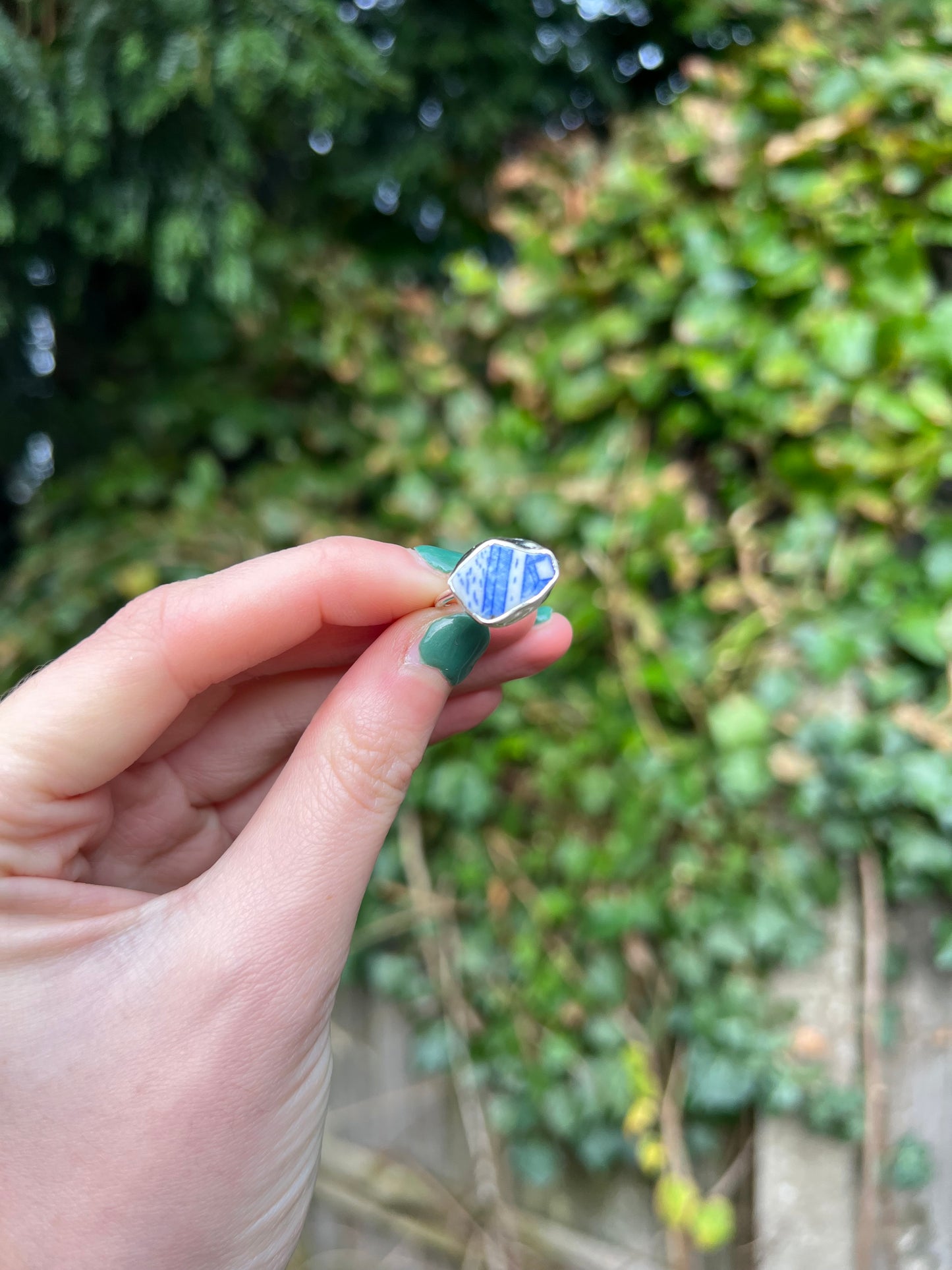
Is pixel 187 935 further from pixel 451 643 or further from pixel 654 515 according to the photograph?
pixel 654 515

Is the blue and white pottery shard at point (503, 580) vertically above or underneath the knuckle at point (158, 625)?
underneath

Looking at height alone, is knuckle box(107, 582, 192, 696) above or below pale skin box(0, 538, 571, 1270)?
above

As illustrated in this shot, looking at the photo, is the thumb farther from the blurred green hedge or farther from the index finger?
the blurred green hedge

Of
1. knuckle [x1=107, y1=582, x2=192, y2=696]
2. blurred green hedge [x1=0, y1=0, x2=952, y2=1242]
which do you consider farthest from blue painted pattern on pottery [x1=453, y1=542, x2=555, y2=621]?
blurred green hedge [x1=0, y1=0, x2=952, y2=1242]

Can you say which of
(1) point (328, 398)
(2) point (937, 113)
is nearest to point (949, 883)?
(2) point (937, 113)

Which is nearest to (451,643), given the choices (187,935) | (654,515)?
(187,935)

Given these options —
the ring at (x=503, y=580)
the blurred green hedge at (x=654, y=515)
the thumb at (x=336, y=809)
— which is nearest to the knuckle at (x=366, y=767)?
the thumb at (x=336, y=809)

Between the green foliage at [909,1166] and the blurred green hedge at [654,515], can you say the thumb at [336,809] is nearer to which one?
the blurred green hedge at [654,515]
